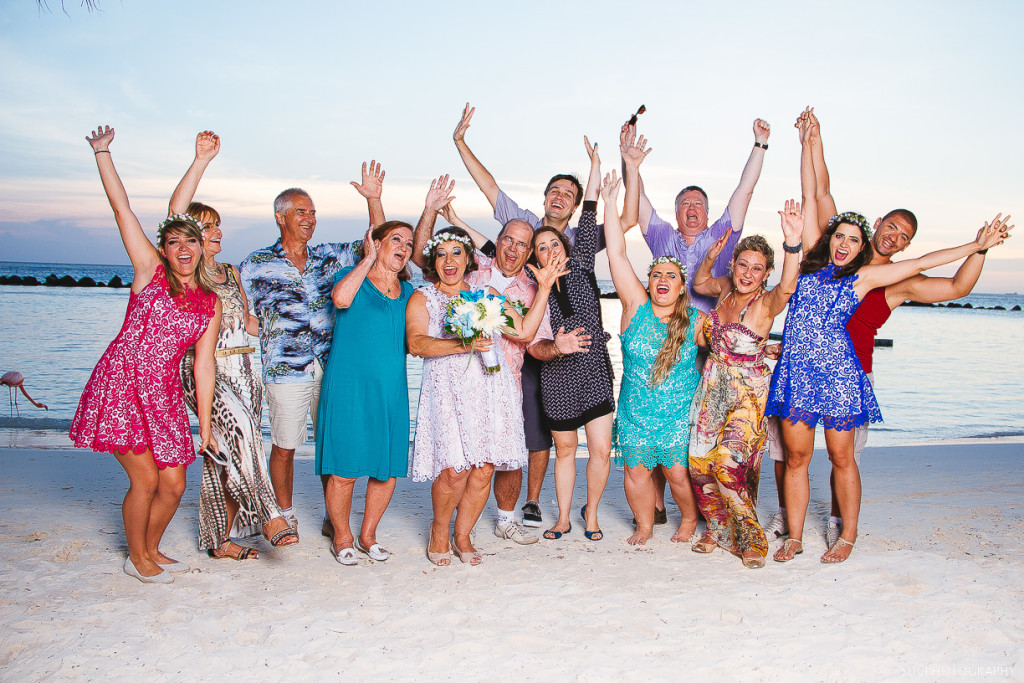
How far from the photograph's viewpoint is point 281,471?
532 cm

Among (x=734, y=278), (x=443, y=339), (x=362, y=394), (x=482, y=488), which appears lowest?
(x=482, y=488)

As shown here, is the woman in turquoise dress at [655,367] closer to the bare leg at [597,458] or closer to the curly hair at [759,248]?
the bare leg at [597,458]

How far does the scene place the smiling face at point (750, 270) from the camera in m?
4.82

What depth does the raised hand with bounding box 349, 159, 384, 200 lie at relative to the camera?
503cm

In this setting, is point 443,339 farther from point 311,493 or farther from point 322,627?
point 311,493

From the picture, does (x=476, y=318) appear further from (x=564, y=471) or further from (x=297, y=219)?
(x=297, y=219)

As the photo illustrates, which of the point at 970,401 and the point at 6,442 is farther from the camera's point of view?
the point at 970,401

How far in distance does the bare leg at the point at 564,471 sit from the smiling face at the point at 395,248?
166cm

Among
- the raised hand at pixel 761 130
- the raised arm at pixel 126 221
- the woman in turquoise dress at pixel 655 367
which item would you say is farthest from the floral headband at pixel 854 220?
the raised arm at pixel 126 221

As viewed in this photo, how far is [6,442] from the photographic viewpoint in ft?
31.6

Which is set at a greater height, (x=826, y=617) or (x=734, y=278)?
(x=734, y=278)

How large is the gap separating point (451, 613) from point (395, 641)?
419mm

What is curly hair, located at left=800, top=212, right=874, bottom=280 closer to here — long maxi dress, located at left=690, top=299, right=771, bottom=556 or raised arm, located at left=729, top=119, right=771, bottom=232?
long maxi dress, located at left=690, top=299, right=771, bottom=556

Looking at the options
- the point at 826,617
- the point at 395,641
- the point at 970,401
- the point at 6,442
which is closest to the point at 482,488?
the point at 395,641
